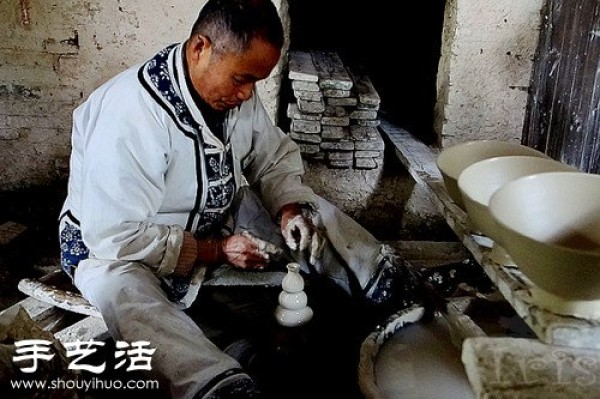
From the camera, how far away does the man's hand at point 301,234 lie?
7.66ft

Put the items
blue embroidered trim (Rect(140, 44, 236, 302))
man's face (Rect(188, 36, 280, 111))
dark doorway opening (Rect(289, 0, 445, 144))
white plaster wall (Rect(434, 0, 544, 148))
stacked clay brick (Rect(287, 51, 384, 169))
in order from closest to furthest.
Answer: man's face (Rect(188, 36, 280, 111))
blue embroidered trim (Rect(140, 44, 236, 302))
white plaster wall (Rect(434, 0, 544, 148))
stacked clay brick (Rect(287, 51, 384, 169))
dark doorway opening (Rect(289, 0, 445, 144))

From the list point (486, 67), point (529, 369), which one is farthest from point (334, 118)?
point (529, 369)

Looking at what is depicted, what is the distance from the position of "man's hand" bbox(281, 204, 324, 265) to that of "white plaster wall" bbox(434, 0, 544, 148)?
1.19 metres

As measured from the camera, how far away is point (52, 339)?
1.79 m

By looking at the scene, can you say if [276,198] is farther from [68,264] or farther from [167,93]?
[68,264]

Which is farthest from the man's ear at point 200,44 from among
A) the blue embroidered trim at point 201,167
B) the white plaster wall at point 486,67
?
the white plaster wall at point 486,67

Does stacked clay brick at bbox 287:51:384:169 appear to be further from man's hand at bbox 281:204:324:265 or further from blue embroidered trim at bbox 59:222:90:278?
blue embroidered trim at bbox 59:222:90:278

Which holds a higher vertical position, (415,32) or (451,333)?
(415,32)

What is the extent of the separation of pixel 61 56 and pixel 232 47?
1548 mm

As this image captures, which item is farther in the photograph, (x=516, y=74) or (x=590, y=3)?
(x=516, y=74)

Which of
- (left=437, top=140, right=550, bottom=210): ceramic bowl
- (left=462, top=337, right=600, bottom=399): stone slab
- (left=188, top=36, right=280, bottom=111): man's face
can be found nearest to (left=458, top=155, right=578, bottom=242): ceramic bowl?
(left=437, top=140, right=550, bottom=210): ceramic bowl

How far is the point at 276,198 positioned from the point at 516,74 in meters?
1.40

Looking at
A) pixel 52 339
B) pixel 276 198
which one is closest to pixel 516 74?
pixel 276 198

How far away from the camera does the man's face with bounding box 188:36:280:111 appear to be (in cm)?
206
